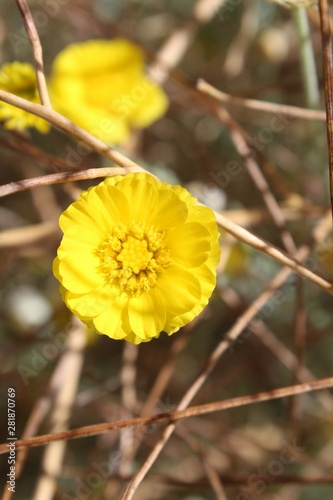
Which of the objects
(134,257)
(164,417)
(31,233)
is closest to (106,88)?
(31,233)

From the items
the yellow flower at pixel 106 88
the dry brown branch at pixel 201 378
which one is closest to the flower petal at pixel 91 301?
the dry brown branch at pixel 201 378

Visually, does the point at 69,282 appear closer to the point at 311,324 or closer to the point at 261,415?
the point at 311,324

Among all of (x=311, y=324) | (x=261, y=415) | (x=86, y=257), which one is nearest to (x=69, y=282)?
(x=86, y=257)

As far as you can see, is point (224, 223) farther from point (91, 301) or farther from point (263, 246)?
point (91, 301)

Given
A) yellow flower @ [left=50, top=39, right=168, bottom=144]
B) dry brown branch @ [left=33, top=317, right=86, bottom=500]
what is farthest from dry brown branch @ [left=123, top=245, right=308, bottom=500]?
yellow flower @ [left=50, top=39, right=168, bottom=144]

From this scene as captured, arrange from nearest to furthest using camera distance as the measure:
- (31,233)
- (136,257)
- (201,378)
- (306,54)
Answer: (136,257) → (201,378) → (306,54) → (31,233)

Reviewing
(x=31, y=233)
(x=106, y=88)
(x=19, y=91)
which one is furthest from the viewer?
(x=106, y=88)
